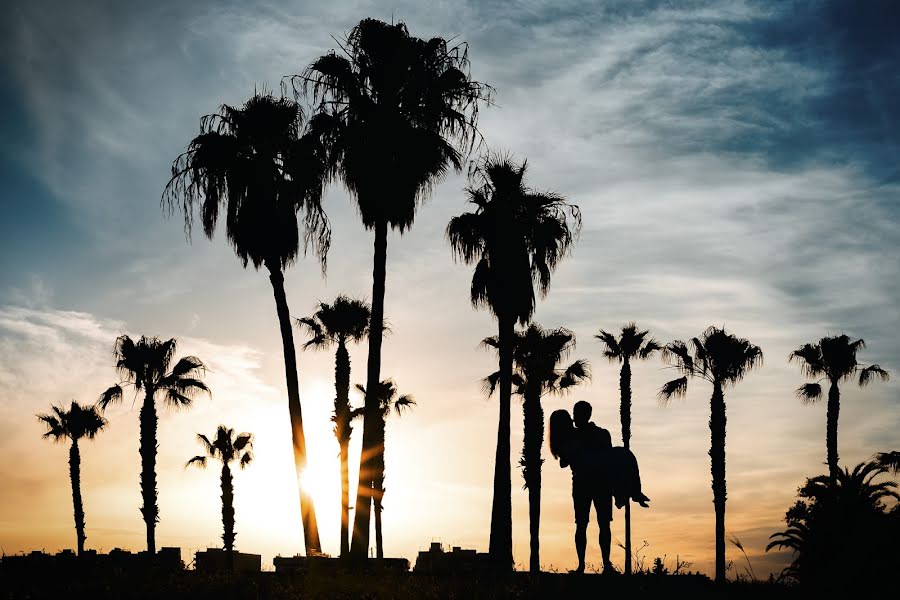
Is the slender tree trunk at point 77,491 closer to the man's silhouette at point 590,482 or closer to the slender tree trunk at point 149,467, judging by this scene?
the slender tree trunk at point 149,467

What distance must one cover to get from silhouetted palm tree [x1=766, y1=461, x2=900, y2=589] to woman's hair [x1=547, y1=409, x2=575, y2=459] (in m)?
5.06

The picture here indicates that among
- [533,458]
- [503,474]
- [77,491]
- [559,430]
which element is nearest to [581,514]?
[559,430]

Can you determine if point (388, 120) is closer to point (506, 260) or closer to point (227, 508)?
point (506, 260)

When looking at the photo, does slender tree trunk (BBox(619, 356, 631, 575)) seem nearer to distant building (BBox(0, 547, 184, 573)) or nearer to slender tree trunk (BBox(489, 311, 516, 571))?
slender tree trunk (BBox(489, 311, 516, 571))

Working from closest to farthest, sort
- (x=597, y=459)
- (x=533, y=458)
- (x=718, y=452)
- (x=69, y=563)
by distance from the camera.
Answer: (x=597, y=459)
(x=69, y=563)
(x=533, y=458)
(x=718, y=452)

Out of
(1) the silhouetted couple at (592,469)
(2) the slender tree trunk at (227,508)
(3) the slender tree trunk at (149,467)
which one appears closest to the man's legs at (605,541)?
(1) the silhouetted couple at (592,469)

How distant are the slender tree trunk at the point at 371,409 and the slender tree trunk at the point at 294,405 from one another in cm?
312

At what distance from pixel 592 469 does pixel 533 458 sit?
85.0ft

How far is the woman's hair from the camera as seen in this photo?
1407cm

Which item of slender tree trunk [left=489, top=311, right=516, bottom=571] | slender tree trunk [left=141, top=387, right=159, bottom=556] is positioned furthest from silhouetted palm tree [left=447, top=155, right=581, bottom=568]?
slender tree trunk [left=141, top=387, right=159, bottom=556]

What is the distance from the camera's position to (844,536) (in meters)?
15.5

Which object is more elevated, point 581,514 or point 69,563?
point 581,514

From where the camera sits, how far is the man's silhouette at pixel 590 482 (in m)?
13.8

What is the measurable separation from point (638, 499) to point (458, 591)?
3300 mm
